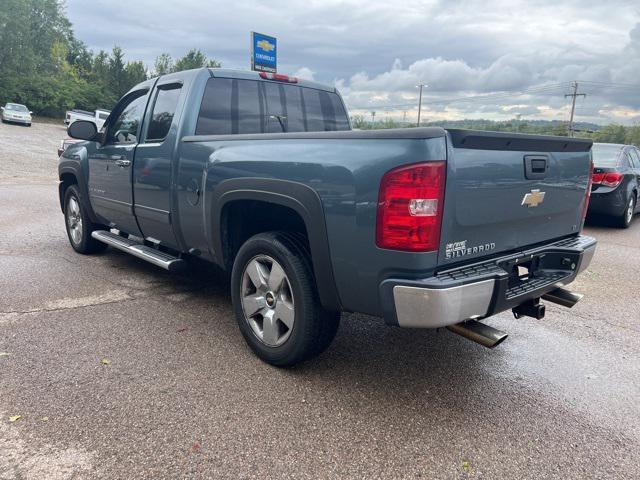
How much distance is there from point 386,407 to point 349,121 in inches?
130

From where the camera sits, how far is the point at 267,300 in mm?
3355

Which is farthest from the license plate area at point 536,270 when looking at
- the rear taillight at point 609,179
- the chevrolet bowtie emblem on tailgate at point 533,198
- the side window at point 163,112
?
the rear taillight at point 609,179

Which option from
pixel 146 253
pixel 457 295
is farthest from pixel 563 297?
pixel 146 253

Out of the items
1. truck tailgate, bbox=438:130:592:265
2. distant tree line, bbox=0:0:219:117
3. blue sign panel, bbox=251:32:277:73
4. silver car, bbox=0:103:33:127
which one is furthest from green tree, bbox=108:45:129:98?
truck tailgate, bbox=438:130:592:265

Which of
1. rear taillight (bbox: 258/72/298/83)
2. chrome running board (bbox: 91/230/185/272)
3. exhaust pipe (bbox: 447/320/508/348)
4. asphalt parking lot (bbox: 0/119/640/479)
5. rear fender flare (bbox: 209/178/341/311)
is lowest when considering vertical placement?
asphalt parking lot (bbox: 0/119/640/479)

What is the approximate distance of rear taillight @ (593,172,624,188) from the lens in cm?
912

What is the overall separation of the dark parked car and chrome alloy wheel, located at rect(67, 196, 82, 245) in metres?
8.27

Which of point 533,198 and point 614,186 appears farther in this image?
point 614,186

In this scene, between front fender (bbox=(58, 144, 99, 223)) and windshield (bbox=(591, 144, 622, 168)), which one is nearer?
front fender (bbox=(58, 144, 99, 223))

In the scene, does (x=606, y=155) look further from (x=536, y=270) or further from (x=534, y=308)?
(x=534, y=308)

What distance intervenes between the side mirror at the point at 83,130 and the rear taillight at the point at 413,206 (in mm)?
3767

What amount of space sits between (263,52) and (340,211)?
43.2ft

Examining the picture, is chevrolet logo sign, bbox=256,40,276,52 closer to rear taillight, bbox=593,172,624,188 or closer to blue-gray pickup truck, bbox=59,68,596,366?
rear taillight, bbox=593,172,624,188

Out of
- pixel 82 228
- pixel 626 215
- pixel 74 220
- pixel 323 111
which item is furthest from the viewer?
pixel 626 215
